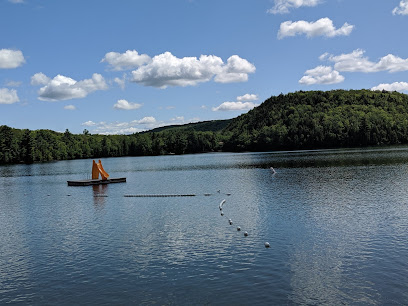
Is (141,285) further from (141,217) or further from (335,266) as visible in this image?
(141,217)

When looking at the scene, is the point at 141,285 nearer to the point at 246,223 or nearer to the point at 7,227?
the point at 246,223

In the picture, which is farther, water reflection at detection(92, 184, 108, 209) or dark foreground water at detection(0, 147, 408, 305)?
water reflection at detection(92, 184, 108, 209)

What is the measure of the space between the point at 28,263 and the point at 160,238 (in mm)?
9385

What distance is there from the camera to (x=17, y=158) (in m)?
199

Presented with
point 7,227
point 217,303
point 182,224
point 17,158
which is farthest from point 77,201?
point 17,158

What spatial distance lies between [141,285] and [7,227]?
2304 centimetres

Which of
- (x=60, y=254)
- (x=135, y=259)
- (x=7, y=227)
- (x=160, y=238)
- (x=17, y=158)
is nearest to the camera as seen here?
(x=135, y=259)

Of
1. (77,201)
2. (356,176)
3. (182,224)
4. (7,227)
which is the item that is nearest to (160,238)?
(182,224)

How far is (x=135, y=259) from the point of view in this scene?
933 inches

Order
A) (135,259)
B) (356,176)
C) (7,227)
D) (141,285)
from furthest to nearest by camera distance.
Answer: (356,176), (7,227), (135,259), (141,285)

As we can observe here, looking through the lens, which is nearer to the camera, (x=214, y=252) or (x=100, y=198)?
(x=214, y=252)

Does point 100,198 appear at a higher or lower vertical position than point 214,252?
higher

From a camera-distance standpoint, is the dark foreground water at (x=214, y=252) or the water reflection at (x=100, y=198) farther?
the water reflection at (x=100, y=198)

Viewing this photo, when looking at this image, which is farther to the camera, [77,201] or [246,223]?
[77,201]
